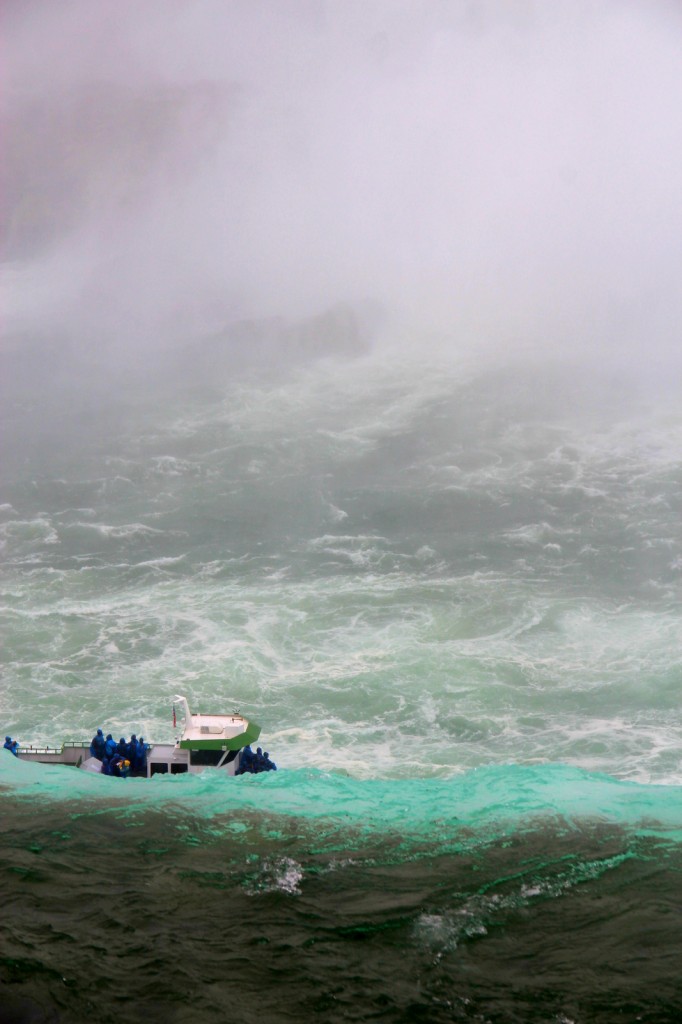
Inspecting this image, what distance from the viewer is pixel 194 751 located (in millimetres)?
43594

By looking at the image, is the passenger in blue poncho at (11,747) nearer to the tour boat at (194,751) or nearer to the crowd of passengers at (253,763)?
the tour boat at (194,751)

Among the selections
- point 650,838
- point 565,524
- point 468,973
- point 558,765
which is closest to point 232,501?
point 565,524

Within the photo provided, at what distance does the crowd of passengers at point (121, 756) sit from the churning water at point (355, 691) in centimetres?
103

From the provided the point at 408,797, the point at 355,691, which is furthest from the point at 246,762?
the point at 355,691

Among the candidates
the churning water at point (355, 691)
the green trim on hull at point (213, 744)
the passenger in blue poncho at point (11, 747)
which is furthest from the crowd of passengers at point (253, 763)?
the passenger in blue poncho at point (11, 747)

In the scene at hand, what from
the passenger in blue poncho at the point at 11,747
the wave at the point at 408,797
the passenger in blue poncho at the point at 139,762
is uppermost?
the passenger in blue poncho at the point at 11,747

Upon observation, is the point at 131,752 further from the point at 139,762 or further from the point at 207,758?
the point at 207,758

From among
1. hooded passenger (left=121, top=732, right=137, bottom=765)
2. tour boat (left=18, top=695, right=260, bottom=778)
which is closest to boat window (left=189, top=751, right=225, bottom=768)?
tour boat (left=18, top=695, right=260, bottom=778)

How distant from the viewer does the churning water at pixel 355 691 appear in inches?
1241

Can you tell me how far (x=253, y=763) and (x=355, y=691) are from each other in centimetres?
997

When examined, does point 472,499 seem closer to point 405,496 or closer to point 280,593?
point 405,496

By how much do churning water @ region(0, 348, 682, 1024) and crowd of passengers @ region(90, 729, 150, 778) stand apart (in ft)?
3.36

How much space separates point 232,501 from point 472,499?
14.5m

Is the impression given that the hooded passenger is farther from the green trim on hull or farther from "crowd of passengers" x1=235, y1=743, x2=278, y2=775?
"crowd of passengers" x1=235, y1=743, x2=278, y2=775
